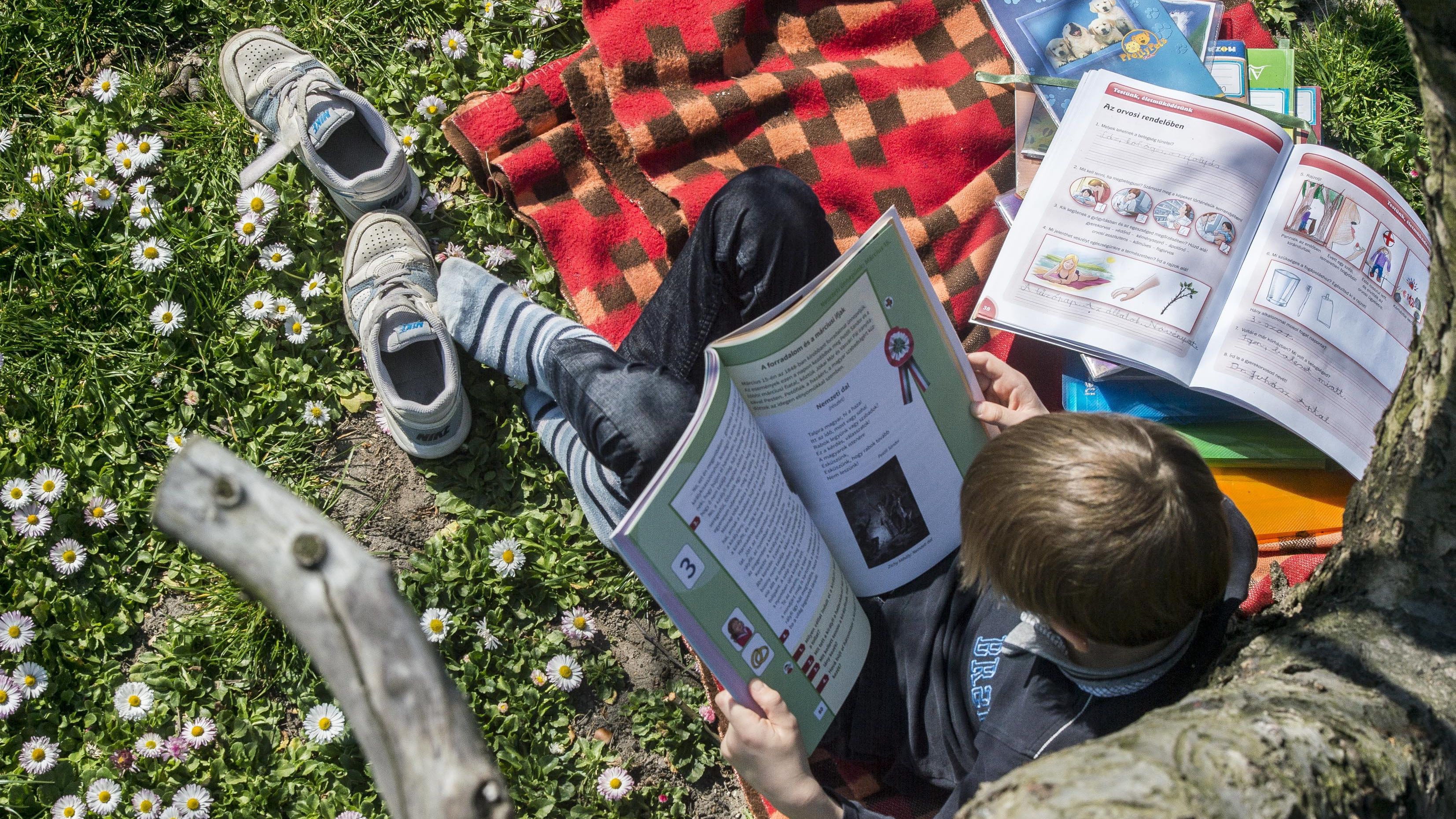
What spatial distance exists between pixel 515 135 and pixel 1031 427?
1.41 metres

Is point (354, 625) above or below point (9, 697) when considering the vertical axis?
above

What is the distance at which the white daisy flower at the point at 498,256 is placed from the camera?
2.05 m

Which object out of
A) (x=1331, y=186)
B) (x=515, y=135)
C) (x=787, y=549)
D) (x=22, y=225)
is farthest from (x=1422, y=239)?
(x=22, y=225)

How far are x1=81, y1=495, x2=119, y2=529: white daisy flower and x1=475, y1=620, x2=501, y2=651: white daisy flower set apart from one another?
73cm

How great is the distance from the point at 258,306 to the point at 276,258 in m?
0.11

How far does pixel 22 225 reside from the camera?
199 centimetres

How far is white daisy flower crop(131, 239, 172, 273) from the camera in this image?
6.47ft

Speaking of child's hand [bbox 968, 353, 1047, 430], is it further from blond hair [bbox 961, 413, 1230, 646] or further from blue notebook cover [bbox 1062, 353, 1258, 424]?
blond hair [bbox 961, 413, 1230, 646]

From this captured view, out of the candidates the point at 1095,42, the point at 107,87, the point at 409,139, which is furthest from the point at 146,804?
the point at 1095,42

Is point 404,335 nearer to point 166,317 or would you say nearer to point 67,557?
point 166,317

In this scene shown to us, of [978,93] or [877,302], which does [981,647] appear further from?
[978,93]

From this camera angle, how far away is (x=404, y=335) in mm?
1801

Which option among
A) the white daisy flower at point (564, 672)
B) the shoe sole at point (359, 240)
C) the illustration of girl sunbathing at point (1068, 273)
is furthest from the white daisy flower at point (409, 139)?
the illustration of girl sunbathing at point (1068, 273)

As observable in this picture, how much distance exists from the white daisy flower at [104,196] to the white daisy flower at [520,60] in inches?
34.3
